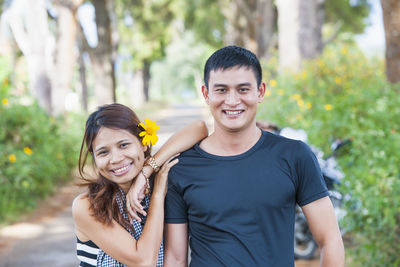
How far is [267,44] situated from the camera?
1608cm

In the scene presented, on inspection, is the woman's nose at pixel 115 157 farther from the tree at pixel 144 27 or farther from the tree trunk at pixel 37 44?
the tree at pixel 144 27

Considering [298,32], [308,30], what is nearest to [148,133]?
[298,32]

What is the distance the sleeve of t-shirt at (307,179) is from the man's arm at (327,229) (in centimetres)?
3

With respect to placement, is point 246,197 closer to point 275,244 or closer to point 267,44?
point 275,244

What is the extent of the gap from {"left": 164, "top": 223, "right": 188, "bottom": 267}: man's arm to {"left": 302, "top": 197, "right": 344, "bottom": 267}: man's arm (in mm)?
637

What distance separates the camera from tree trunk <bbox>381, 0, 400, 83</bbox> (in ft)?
16.9

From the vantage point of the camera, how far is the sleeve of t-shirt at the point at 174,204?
222 cm

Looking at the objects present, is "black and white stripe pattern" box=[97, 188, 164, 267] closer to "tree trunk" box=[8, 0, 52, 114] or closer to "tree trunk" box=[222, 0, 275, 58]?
"tree trunk" box=[8, 0, 52, 114]

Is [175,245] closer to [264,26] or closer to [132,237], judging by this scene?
[132,237]

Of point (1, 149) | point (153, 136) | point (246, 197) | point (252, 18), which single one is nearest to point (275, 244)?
point (246, 197)

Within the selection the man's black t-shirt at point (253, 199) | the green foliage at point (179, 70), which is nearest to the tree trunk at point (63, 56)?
the man's black t-shirt at point (253, 199)

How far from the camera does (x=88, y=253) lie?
2355mm

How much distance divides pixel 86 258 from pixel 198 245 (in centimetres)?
65

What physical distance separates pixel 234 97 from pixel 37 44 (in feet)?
29.6
